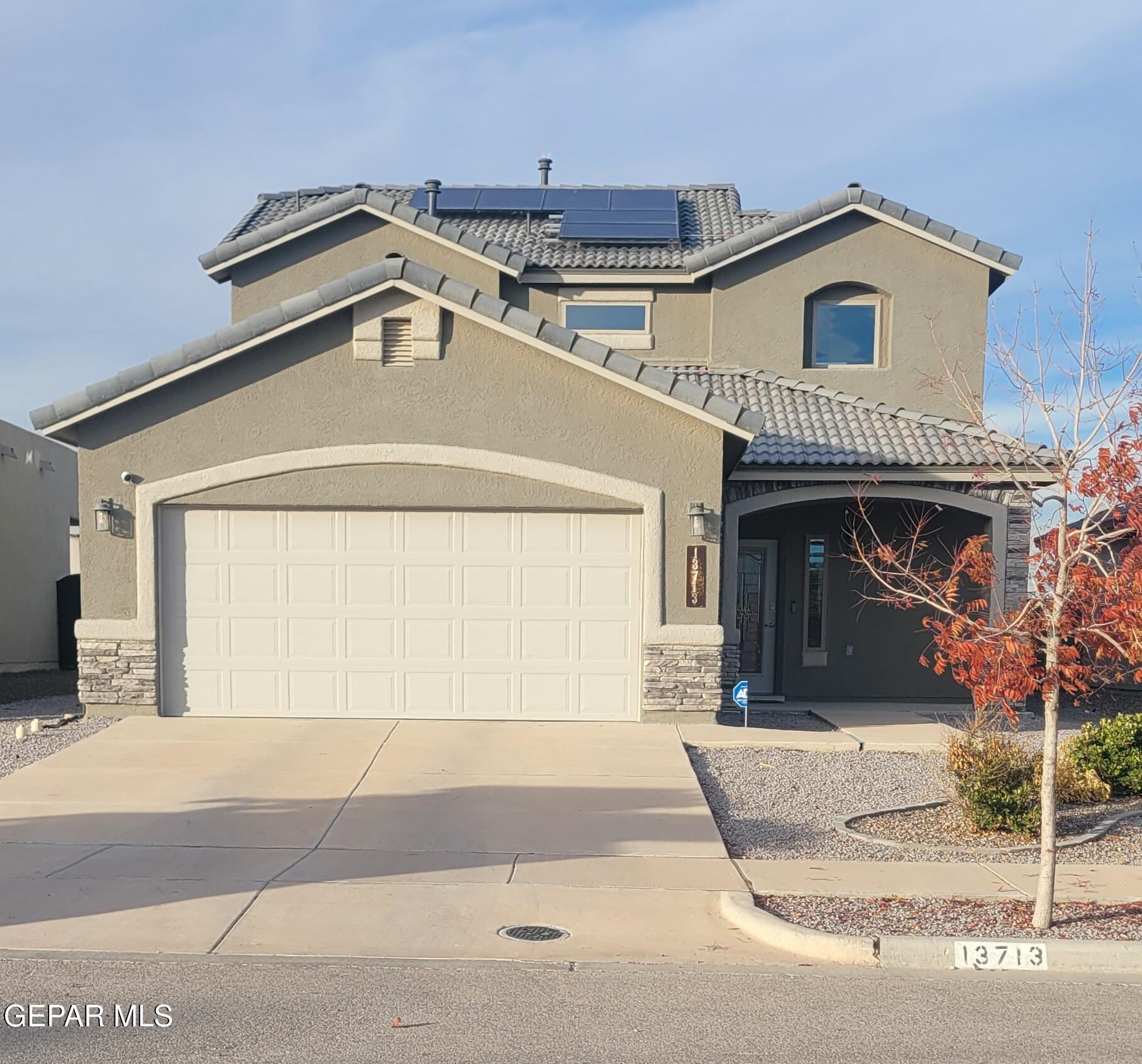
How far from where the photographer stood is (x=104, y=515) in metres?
12.4

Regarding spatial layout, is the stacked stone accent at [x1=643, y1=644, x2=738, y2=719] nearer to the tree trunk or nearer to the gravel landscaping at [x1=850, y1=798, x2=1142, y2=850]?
the gravel landscaping at [x1=850, y1=798, x2=1142, y2=850]

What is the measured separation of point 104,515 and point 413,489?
3.43m

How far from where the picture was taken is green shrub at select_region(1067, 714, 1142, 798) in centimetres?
995

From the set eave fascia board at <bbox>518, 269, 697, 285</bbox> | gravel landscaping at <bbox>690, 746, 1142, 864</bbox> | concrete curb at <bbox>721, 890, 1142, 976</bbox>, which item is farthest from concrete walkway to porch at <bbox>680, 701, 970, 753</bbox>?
eave fascia board at <bbox>518, 269, 697, 285</bbox>

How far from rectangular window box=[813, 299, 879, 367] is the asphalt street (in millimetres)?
12537

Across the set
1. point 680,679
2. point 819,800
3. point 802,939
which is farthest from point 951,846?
point 680,679

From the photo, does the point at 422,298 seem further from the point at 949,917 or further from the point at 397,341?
the point at 949,917

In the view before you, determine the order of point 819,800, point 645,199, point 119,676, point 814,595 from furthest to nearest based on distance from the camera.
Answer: point 645,199
point 814,595
point 119,676
point 819,800

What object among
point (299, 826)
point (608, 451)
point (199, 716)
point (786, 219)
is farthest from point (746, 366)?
point (299, 826)

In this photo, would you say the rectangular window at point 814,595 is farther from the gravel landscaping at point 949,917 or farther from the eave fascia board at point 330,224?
the gravel landscaping at point 949,917

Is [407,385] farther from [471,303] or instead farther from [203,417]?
[203,417]

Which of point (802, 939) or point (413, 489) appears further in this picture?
point (413, 489)

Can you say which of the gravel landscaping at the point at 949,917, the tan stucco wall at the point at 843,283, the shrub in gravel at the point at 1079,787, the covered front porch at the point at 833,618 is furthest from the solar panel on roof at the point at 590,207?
the gravel landscaping at the point at 949,917

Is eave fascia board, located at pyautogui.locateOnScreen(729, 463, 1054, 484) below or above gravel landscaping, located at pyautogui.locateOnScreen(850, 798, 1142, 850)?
above
